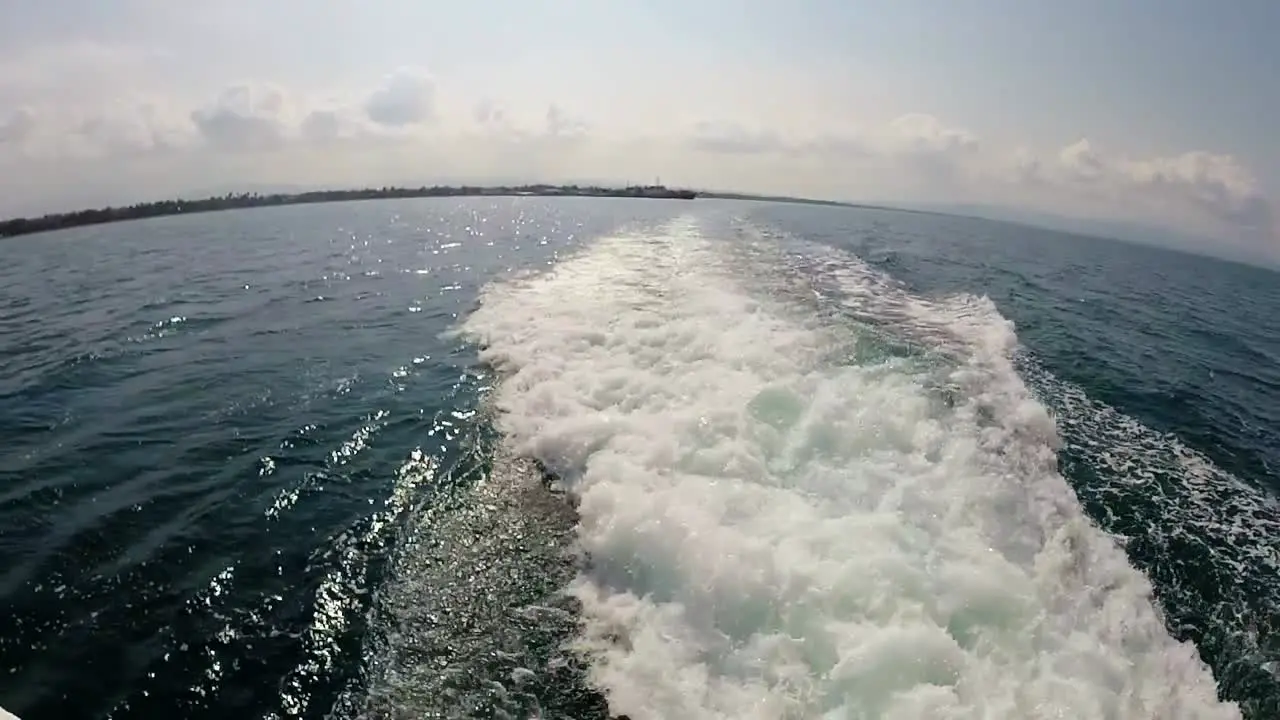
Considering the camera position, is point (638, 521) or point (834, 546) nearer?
point (834, 546)

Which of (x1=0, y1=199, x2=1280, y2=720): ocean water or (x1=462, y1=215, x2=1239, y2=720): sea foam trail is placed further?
(x1=0, y1=199, x2=1280, y2=720): ocean water

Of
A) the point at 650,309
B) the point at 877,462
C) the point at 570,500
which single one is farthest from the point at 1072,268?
the point at 570,500

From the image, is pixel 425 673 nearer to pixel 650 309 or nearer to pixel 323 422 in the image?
pixel 323 422

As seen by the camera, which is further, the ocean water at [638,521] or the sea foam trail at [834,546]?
the ocean water at [638,521]
